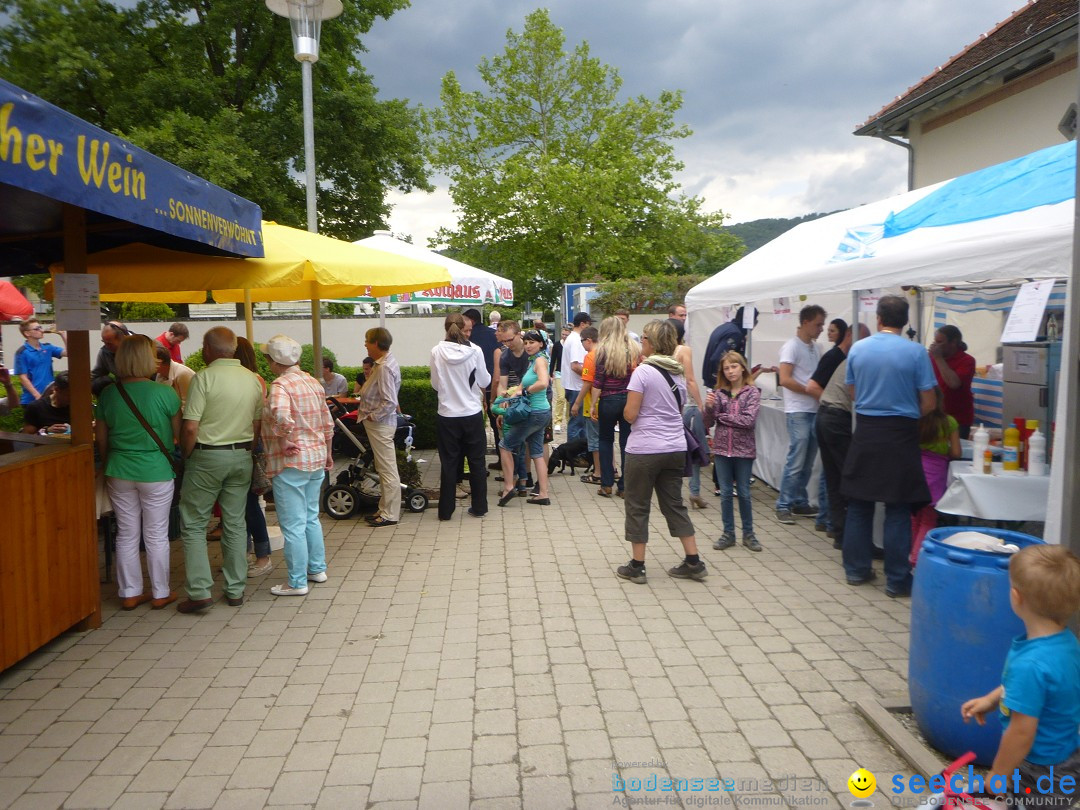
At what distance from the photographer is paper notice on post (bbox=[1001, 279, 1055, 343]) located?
424 cm

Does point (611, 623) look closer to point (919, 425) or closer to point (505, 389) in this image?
point (919, 425)

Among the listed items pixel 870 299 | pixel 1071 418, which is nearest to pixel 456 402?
pixel 870 299

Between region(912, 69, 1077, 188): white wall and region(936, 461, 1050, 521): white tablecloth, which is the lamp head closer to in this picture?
region(936, 461, 1050, 521): white tablecloth

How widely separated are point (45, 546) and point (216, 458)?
106cm

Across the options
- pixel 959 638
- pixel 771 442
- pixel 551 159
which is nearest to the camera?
pixel 959 638

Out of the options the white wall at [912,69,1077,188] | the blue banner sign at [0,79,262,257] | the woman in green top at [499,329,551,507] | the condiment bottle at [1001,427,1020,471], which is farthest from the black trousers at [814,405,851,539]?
the white wall at [912,69,1077,188]

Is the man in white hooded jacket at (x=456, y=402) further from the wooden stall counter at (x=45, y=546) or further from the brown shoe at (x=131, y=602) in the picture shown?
the wooden stall counter at (x=45, y=546)

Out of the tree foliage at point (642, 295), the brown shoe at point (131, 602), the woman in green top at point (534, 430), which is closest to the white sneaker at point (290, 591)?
the brown shoe at point (131, 602)

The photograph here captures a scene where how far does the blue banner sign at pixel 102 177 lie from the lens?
2.90 meters

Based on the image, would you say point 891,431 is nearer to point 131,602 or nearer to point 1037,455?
point 1037,455

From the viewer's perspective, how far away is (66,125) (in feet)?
10.7

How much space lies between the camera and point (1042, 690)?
244cm

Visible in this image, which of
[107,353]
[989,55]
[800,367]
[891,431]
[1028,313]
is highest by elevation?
[989,55]

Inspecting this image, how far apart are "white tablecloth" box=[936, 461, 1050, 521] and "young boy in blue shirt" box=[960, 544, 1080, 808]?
2.53 m
